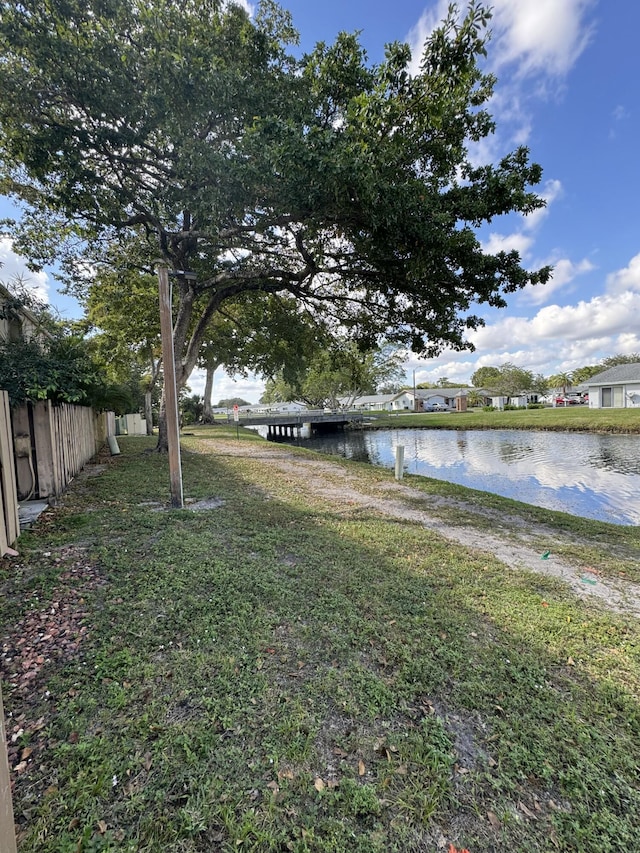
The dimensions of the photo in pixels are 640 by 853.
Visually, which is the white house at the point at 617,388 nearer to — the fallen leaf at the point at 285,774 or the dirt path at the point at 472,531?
the dirt path at the point at 472,531

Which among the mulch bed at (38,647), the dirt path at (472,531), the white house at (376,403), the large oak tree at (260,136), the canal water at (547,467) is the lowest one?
the canal water at (547,467)

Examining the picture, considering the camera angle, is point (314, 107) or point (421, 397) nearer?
point (314, 107)

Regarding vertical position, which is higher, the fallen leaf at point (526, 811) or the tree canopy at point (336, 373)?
the tree canopy at point (336, 373)

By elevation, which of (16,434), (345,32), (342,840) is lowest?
(342,840)

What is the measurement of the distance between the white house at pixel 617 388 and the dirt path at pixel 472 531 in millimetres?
Answer: 32765

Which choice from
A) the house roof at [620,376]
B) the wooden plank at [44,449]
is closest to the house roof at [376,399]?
the house roof at [620,376]

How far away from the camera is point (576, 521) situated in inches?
242

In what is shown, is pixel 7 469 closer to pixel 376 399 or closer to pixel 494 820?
pixel 494 820

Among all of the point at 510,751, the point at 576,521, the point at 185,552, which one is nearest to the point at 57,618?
the point at 185,552

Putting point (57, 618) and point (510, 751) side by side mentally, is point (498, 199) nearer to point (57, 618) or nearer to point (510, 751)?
point (510, 751)

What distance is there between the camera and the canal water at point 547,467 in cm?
920

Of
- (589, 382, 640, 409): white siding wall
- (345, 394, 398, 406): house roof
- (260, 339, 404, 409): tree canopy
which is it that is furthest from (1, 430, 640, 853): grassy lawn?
(345, 394, 398, 406): house roof

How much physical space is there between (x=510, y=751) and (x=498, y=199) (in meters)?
8.19

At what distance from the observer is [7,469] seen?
370cm
